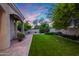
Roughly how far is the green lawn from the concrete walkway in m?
0.10

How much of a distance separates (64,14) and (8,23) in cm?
124

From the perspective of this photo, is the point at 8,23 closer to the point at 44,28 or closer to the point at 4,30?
the point at 4,30

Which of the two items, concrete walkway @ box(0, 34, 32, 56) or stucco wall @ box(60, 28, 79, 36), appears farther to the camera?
stucco wall @ box(60, 28, 79, 36)

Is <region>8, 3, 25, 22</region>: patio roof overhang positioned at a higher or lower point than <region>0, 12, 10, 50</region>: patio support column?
higher

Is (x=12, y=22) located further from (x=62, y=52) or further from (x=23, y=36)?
(x=62, y=52)

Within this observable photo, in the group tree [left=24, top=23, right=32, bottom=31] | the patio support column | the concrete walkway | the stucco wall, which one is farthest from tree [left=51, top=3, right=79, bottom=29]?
the patio support column

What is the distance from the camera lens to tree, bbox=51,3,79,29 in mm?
5352

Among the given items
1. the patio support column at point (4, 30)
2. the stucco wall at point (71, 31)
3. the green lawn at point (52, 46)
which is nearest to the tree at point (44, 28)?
the green lawn at point (52, 46)

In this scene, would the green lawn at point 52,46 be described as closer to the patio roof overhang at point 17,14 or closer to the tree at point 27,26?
the tree at point 27,26

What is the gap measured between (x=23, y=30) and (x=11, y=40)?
1.14 ft

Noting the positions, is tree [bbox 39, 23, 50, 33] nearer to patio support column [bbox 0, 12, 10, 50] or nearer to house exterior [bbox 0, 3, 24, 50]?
house exterior [bbox 0, 3, 24, 50]

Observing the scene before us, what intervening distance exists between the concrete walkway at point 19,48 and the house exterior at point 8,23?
12 centimetres

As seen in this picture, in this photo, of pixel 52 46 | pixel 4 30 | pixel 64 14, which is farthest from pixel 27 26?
pixel 64 14

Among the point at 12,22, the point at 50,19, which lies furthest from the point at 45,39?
the point at 12,22
